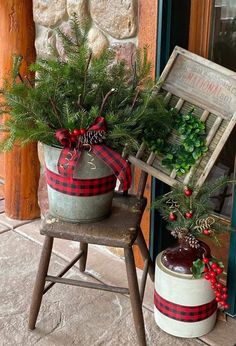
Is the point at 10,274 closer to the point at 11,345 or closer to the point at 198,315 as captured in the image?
the point at 11,345

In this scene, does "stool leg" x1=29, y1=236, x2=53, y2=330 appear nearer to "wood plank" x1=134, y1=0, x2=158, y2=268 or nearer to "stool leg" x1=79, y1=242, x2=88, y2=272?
"stool leg" x1=79, y1=242, x2=88, y2=272

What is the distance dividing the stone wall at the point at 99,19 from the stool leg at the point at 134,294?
0.89 meters

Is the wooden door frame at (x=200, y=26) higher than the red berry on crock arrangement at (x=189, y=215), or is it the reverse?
the wooden door frame at (x=200, y=26)

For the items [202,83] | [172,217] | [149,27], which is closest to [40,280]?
[172,217]

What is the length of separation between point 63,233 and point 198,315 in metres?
0.61

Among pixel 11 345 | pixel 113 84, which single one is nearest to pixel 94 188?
pixel 113 84

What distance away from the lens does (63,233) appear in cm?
157

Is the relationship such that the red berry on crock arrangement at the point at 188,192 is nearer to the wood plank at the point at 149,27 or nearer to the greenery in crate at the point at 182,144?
the greenery in crate at the point at 182,144

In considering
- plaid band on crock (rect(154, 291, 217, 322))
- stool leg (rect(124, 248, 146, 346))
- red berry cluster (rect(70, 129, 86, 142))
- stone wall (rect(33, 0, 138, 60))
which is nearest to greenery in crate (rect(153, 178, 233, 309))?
plaid band on crock (rect(154, 291, 217, 322))

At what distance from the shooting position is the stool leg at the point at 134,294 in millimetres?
1581

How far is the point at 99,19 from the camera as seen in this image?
2.07 metres

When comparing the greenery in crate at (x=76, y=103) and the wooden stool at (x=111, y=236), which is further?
the wooden stool at (x=111, y=236)

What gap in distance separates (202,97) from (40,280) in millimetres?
910

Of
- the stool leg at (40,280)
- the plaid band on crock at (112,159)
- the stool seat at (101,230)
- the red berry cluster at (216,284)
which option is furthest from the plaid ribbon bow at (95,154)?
the red berry cluster at (216,284)
